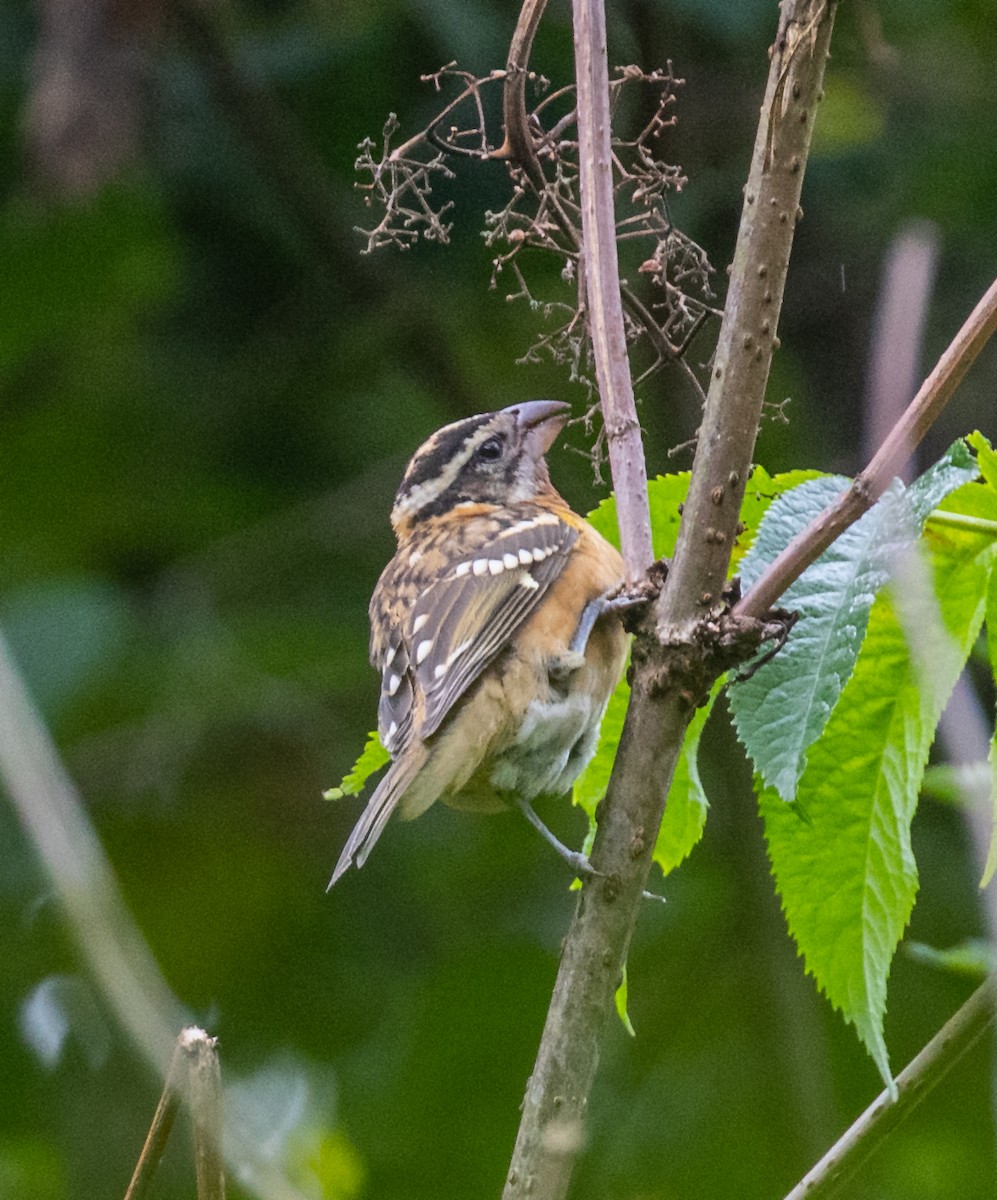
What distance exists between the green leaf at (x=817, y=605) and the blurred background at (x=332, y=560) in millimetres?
3070

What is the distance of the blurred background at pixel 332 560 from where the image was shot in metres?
5.21

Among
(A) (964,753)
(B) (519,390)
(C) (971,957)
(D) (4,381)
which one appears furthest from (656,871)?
(A) (964,753)

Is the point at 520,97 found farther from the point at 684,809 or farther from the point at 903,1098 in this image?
the point at 903,1098

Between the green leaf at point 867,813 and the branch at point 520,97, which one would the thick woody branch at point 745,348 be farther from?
the branch at point 520,97

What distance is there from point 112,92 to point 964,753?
3.22 meters

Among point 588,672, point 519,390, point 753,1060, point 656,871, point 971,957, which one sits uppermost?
point 519,390

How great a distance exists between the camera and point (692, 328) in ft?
8.19

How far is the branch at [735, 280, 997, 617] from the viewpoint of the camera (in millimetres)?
1759

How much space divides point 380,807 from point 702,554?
1.42 metres

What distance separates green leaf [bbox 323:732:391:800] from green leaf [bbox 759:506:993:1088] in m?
0.72

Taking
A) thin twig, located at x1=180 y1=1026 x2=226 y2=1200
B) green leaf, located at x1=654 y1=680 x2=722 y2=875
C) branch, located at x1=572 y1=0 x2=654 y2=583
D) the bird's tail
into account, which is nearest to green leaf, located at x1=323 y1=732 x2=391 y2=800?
the bird's tail

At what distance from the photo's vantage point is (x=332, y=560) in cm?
642

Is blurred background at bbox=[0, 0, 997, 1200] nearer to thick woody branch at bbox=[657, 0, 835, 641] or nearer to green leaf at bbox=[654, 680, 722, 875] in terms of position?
green leaf at bbox=[654, 680, 722, 875]

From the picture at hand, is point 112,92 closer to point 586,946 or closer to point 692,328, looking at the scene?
point 692,328
